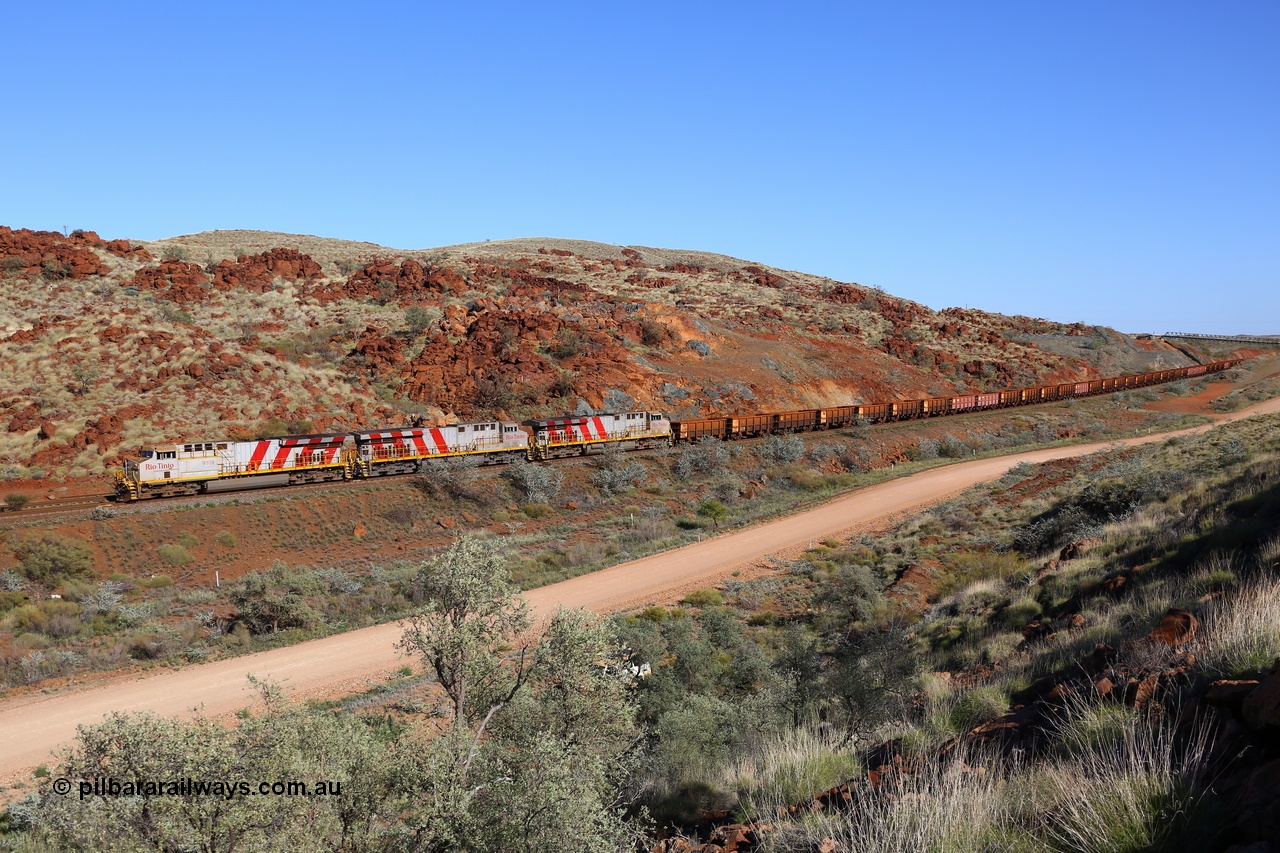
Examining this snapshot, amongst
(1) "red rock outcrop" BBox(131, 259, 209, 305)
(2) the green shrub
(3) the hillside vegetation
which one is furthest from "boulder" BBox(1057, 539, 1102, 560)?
(1) "red rock outcrop" BBox(131, 259, 209, 305)

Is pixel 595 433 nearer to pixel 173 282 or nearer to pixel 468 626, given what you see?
pixel 468 626

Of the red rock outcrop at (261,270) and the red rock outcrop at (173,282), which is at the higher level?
the red rock outcrop at (261,270)

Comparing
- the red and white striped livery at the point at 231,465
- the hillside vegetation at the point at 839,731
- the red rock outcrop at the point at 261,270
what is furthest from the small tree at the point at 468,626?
the red rock outcrop at the point at 261,270

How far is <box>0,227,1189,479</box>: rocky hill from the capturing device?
44750 mm

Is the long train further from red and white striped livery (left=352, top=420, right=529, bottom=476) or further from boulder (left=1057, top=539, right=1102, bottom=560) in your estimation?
boulder (left=1057, top=539, right=1102, bottom=560)

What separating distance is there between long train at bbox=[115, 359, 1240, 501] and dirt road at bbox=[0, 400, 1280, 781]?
14808 mm

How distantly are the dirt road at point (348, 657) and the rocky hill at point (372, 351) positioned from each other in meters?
24.3

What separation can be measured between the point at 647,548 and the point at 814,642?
1326 cm

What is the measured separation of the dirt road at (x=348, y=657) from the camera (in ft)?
57.9

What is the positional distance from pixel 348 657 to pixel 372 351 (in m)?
39.0

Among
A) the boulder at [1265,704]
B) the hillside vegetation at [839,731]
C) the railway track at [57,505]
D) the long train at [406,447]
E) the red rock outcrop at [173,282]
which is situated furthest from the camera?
the red rock outcrop at [173,282]

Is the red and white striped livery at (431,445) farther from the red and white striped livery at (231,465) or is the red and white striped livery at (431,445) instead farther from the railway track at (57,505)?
the railway track at (57,505)

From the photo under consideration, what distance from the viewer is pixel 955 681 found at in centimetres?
1218

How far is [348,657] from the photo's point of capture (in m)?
21.6
